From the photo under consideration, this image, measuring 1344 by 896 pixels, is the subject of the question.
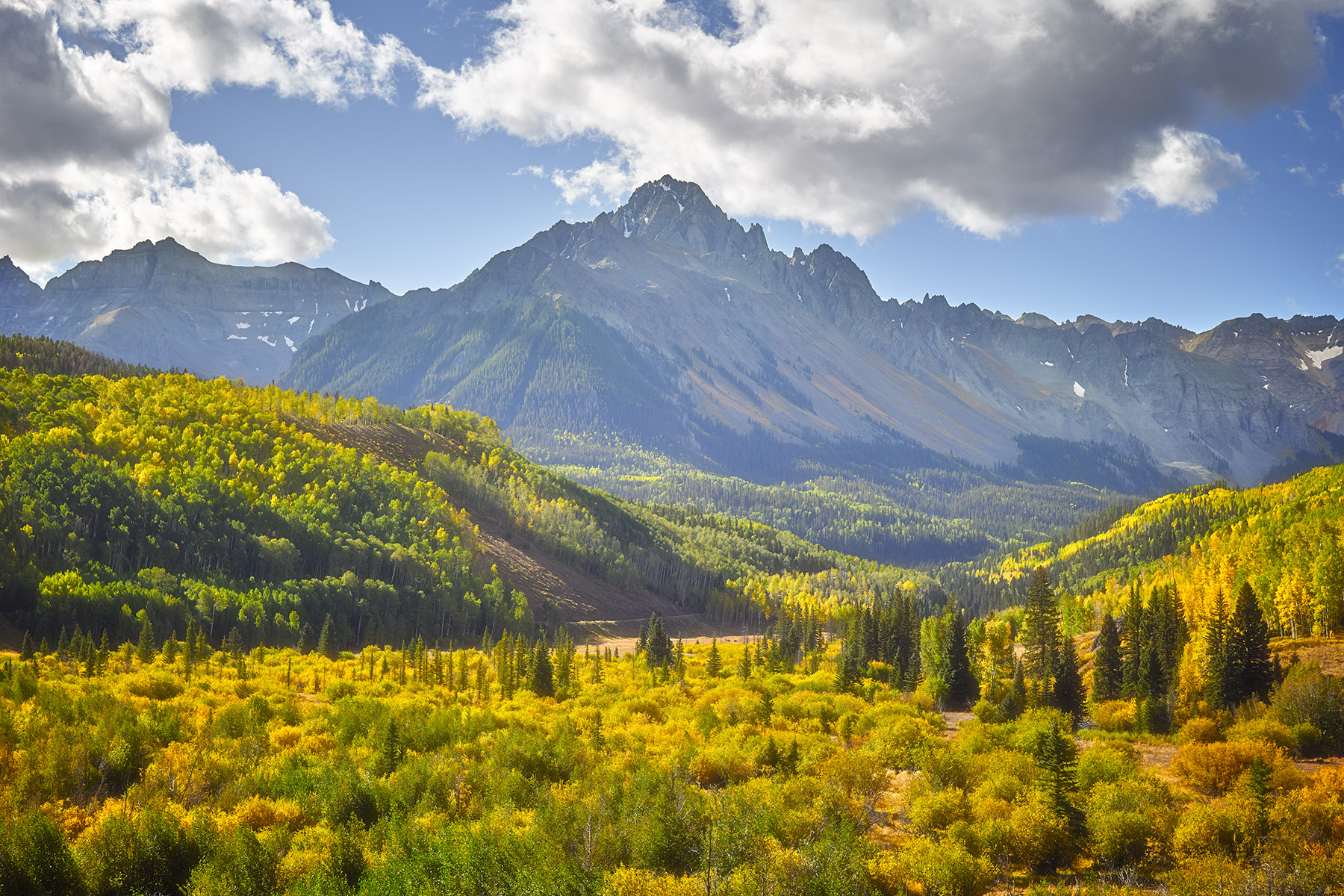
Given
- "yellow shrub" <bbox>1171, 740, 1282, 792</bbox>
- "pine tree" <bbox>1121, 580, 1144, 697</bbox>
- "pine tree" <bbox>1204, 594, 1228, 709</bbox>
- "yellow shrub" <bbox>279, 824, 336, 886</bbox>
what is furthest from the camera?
"pine tree" <bbox>1121, 580, 1144, 697</bbox>

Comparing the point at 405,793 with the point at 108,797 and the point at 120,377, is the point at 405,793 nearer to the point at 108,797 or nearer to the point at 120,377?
the point at 108,797

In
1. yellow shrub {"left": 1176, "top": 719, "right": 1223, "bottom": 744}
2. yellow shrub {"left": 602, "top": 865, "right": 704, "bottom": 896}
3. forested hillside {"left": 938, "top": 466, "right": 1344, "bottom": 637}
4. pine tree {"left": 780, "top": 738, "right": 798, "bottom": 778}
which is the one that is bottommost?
yellow shrub {"left": 602, "top": 865, "right": 704, "bottom": 896}

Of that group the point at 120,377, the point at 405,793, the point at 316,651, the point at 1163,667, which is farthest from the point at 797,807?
the point at 120,377

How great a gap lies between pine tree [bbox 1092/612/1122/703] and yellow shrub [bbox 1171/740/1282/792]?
120 ft

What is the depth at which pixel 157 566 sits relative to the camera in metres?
116

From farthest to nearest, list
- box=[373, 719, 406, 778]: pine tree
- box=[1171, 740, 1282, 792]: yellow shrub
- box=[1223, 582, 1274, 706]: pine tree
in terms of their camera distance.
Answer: box=[1223, 582, 1274, 706]: pine tree
box=[373, 719, 406, 778]: pine tree
box=[1171, 740, 1282, 792]: yellow shrub

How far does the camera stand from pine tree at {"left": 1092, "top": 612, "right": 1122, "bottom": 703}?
270ft

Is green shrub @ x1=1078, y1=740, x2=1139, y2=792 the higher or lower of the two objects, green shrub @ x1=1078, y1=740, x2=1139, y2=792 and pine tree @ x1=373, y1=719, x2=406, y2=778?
the higher

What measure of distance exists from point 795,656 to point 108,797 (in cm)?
11139

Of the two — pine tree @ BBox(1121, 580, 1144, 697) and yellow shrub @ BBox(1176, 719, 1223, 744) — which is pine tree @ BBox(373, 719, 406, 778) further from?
pine tree @ BBox(1121, 580, 1144, 697)

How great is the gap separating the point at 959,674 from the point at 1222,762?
4288 centimetres

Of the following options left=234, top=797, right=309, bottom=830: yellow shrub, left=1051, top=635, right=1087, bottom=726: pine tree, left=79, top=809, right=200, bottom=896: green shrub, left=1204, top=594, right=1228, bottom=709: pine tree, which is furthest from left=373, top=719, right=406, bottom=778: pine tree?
left=1204, top=594, right=1228, bottom=709: pine tree

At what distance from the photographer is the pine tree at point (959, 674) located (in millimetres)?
86875

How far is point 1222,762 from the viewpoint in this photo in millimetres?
45625
